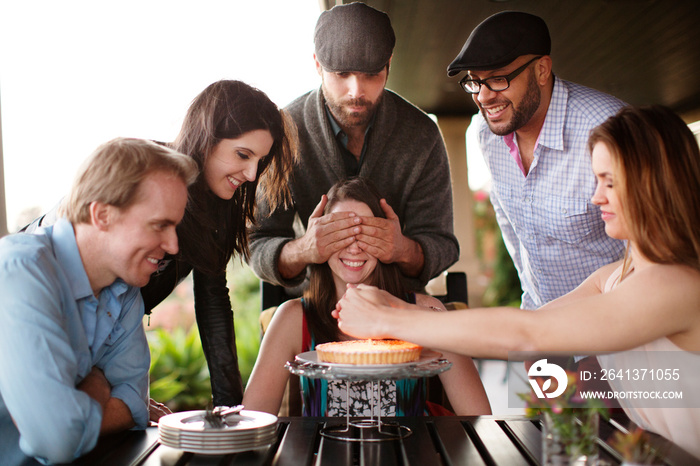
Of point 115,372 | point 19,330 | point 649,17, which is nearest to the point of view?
point 19,330

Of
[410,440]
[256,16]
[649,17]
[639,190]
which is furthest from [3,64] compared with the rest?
[649,17]

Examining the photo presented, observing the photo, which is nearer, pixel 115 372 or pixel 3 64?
pixel 115 372

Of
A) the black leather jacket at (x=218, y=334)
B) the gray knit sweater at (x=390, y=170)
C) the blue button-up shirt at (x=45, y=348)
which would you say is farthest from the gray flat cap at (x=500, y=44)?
the blue button-up shirt at (x=45, y=348)

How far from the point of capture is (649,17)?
488 cm

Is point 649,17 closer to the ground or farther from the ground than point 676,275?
farther from the ground

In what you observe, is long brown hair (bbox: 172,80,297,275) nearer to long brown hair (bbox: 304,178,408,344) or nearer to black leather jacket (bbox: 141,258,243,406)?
black leather jacket (bbox: 141,258,243,406)

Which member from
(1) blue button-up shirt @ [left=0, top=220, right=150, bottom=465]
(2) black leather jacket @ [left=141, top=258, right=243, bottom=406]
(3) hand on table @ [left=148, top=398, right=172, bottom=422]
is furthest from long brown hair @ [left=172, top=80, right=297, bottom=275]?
(1) blue button-up shirt @ [left=0, top=220, right=150, bottom=465]

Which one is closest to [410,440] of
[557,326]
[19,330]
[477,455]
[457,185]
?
[477,455]

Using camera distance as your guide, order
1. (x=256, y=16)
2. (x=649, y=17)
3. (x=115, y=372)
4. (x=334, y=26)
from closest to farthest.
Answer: (x=115, y=372)
(x=334, y=26)
(x=649, y=17)
(x=256, y=16)

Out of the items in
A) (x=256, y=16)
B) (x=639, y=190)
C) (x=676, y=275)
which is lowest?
(x=676, y=275)

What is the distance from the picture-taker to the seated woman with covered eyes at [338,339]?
2482 millimetres

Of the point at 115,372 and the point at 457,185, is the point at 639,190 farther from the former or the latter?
the point at 457,185

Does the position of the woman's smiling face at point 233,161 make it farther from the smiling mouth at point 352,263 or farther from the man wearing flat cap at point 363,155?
the smiling mouth at point 352,263

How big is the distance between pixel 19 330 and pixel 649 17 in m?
4.94
